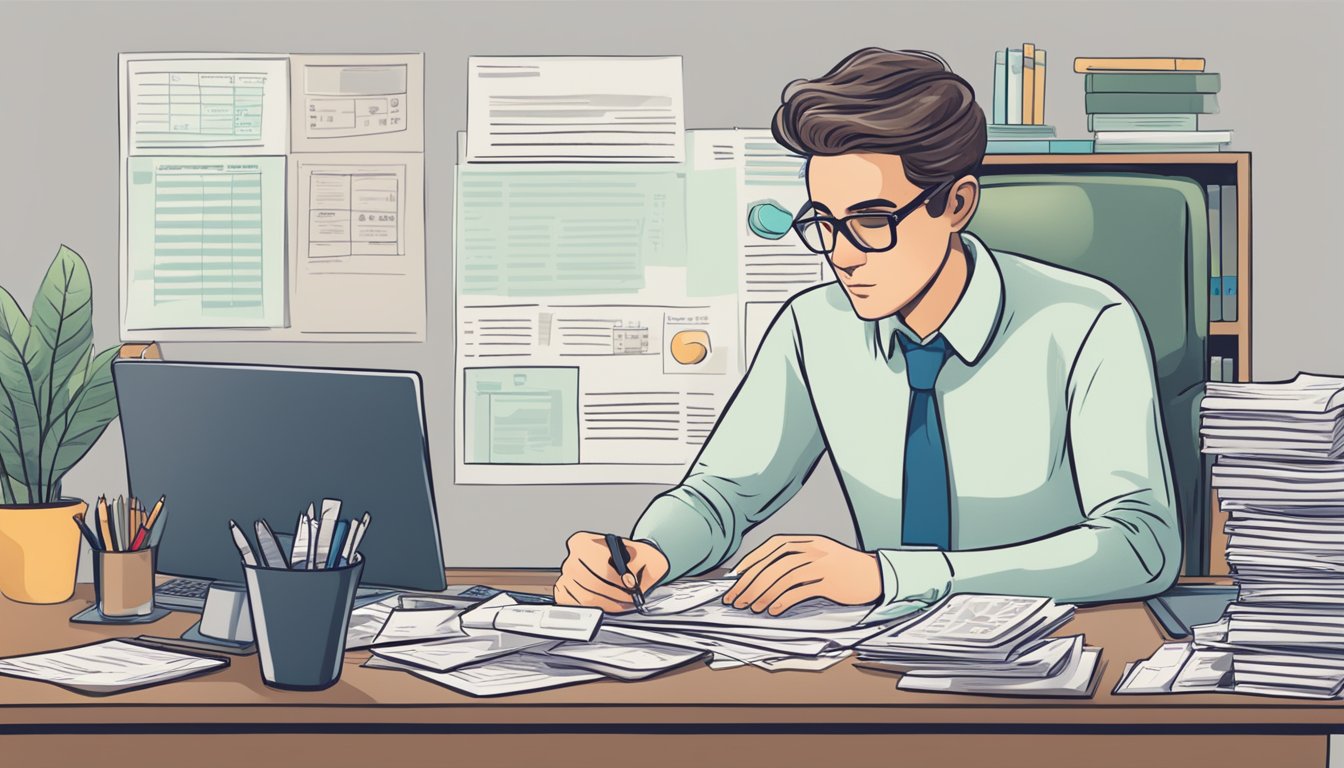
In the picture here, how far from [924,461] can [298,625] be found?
3.52ft

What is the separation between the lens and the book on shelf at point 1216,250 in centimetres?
240

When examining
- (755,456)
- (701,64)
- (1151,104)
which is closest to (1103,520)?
(755,456)

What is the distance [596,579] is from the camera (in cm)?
154

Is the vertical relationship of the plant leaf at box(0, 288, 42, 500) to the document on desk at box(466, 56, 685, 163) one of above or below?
below

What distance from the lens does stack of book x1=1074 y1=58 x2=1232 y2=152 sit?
8.03 feet

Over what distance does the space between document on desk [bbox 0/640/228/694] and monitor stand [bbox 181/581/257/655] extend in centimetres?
6

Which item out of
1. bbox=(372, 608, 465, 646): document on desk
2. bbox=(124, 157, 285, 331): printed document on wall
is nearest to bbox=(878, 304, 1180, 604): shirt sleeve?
bbox=(372, 608, 465, 646): document on desk

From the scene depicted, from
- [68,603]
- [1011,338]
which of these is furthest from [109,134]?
[1011,338]

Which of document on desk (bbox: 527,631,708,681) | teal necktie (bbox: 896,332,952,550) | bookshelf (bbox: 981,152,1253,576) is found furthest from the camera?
bookshelf (bbox: 981,152,1253,576)

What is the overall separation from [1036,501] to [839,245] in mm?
598

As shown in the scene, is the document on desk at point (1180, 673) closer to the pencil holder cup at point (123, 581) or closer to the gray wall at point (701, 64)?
the pencil holder cup at point (123, 581)

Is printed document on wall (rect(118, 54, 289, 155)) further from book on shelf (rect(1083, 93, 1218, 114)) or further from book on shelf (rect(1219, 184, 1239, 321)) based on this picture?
book on shelf (rect(1219, 184, 1239, 321))

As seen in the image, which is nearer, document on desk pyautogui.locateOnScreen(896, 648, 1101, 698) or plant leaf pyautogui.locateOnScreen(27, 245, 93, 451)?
document on desk pyautogui.locateOnScreen(896, 648, 1101, 698)
